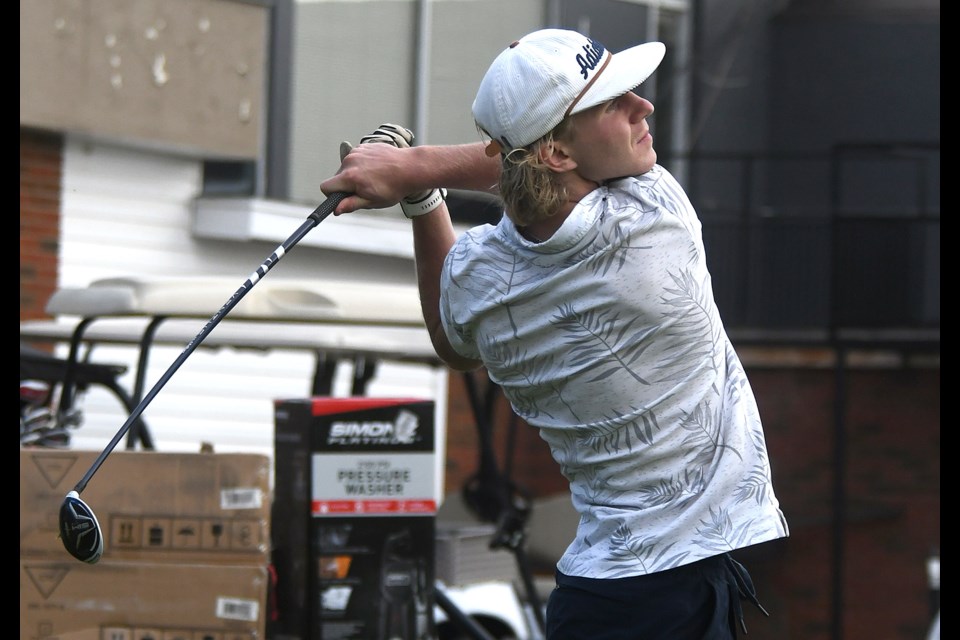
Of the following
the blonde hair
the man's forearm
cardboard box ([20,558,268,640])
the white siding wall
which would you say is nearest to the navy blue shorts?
the blonde hair

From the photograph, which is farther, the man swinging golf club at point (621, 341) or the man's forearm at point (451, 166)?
the man's forearm at point (451, 166)

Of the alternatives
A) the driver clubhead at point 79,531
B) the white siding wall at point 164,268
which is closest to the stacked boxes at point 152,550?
the driver clubhead at point 79,531

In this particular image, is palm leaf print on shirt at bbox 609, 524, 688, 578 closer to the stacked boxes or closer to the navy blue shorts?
the navy blue shorts

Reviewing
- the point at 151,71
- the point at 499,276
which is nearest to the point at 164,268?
the point at 151,71

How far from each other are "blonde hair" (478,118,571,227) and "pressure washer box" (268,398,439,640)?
250cm

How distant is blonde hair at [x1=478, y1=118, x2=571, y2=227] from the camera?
296 cm

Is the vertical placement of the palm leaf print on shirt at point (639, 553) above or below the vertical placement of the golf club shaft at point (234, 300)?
below

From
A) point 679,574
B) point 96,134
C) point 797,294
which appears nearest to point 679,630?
point 679,574

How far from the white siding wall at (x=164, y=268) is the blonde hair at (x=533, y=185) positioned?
6837mm

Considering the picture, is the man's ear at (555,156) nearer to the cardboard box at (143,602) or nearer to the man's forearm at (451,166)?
the man's forearm at (451,166)

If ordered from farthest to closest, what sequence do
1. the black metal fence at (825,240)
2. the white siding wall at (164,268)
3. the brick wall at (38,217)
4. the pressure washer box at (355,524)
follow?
1. the black metal fence at (825,240)
2. the white siding wall at (164,268)
3. the brick wall at (38,217)
4. the pressure washer box at (355,524)

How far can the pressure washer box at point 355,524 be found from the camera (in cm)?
533

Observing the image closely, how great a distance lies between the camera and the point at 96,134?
9953 mm
